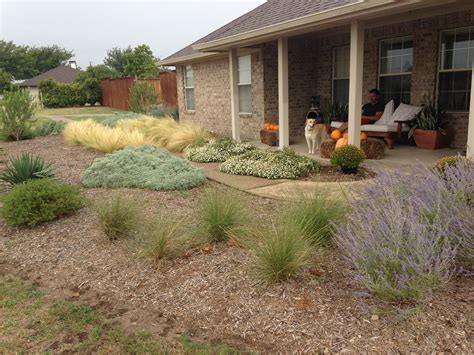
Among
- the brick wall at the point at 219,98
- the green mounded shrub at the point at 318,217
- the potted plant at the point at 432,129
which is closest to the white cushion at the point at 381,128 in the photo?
the potted plant at the point at 432,129

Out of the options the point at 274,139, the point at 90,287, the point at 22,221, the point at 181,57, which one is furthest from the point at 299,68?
the point at 90,287

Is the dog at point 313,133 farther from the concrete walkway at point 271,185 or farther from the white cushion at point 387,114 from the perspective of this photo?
the concrete walkway at point 271,185

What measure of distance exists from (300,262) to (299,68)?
365 inches

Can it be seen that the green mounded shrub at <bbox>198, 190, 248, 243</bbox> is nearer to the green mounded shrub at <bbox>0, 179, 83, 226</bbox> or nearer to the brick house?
the green mounded shrub at <bbox>0, 179, 83, 226</bbox>

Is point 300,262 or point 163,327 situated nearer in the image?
point 163,327

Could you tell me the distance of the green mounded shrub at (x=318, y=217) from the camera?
3.87 m

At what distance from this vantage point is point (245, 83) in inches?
498

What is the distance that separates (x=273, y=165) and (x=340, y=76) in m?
5.13

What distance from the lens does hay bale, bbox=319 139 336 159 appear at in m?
8.60

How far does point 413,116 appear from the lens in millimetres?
9211

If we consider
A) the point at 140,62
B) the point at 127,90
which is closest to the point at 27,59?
the point at 140,62

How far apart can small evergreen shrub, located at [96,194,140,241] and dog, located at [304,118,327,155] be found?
4.95 m

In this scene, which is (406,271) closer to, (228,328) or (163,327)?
(228,328)

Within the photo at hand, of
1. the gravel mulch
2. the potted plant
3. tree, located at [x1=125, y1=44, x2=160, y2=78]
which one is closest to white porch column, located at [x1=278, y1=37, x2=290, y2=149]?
the potted plant
